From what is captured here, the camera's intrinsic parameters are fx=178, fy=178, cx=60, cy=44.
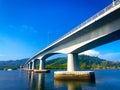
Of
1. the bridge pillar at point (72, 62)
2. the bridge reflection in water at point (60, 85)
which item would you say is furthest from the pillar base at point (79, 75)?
the bridge pillar at point (72, 62)

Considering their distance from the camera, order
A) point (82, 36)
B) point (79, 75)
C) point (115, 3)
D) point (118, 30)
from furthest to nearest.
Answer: point (79, 75)
point (82, 36)
point (118, 30)
point (115, 3)

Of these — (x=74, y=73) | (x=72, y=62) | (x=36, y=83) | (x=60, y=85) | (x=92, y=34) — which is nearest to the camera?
(x=92, y=34)

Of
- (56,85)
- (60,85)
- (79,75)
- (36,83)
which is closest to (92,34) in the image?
(60,85)

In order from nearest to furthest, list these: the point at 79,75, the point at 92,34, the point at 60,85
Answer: the point at 92,34, the point at 60,85, the point at 79,75

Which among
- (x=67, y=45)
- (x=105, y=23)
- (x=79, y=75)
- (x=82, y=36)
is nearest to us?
(x=105, y=23)

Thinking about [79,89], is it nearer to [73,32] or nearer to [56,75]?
[73,32]

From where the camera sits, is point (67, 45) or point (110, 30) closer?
point (110, 30)

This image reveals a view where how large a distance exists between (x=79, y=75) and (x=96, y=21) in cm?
1721

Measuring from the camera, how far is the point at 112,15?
80.8ft

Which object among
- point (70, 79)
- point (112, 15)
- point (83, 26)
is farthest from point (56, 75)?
point (112, 15)

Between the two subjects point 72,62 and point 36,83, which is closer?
point 36,83

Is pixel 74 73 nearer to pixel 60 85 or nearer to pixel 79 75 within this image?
pixel 79 75

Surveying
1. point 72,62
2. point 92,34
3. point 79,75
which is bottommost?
point 79,75

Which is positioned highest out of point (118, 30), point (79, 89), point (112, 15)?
point (112, 15)
